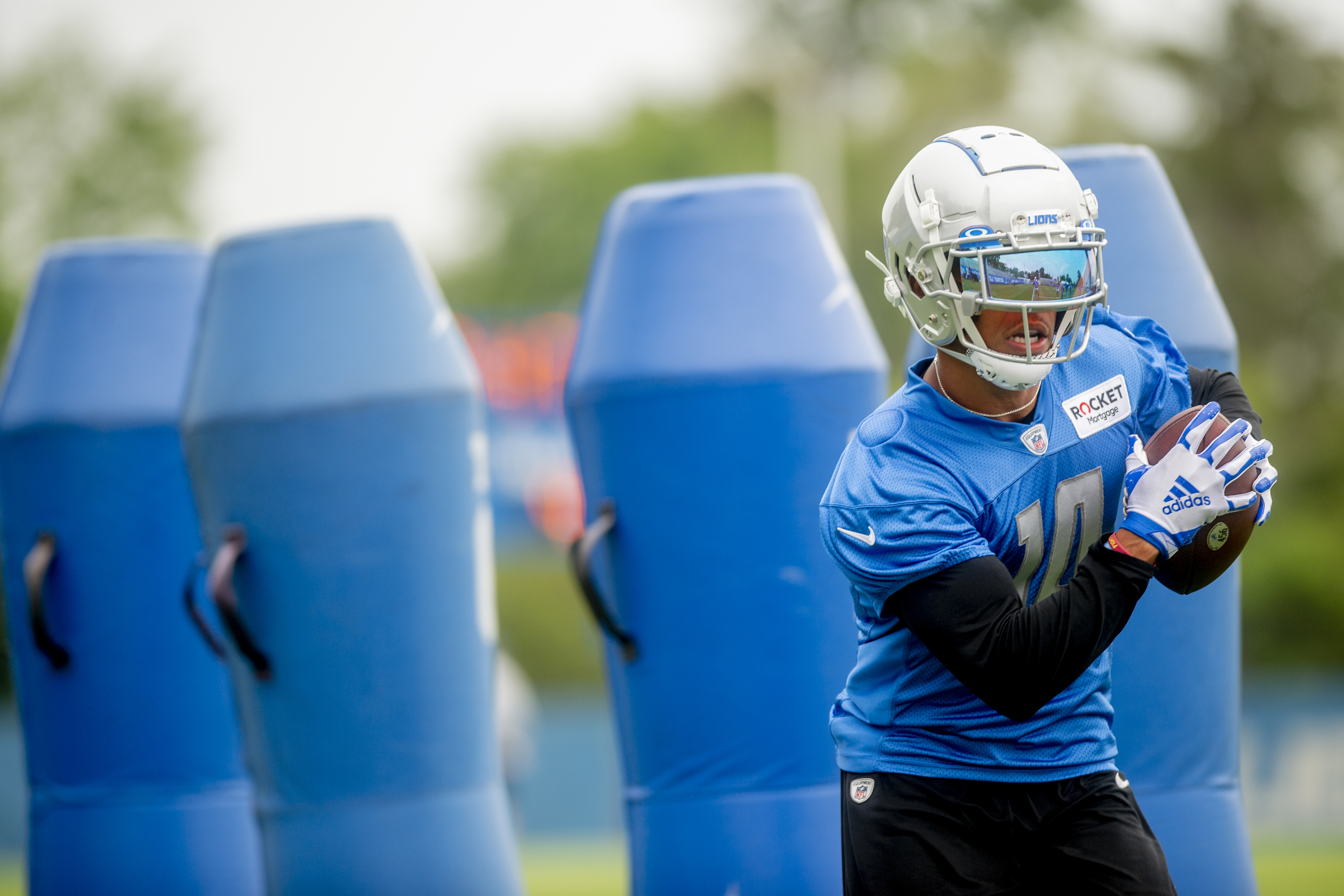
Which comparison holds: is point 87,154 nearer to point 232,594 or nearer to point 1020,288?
point 232,594

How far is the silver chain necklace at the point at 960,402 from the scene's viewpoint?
2889 mm

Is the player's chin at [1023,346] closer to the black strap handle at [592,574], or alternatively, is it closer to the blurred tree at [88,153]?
the black strap handle at [592,574]

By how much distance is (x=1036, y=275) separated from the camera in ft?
9.26

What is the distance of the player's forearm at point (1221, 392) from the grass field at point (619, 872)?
13.6 feet

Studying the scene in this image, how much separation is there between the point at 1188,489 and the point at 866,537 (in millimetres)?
528

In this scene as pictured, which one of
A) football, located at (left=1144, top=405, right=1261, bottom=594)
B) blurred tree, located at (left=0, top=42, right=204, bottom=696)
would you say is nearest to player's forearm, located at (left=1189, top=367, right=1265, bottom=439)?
football, located at (left=1144, top=405, right=1261, bottom=594)

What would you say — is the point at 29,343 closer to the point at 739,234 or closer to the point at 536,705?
the point at 739,234

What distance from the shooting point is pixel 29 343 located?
5.63 m

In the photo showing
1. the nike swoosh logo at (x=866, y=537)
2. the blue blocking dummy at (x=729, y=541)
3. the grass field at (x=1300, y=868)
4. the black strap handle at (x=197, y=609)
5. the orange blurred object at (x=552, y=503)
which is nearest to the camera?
the nike swoosh logo at (x=866, y=537)

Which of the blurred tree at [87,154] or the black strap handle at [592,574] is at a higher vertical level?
the blurred tree at [87,154]

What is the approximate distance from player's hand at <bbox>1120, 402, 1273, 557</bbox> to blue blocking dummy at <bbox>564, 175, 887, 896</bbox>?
5.77ft

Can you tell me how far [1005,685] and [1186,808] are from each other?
184 cm

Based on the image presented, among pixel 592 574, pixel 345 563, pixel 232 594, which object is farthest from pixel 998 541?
pixel 232 594

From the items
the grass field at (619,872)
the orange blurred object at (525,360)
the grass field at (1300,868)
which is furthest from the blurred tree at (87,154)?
the grass field at (1300,868)
